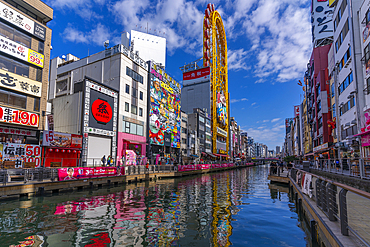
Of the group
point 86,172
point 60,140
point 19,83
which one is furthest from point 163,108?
point 86,172

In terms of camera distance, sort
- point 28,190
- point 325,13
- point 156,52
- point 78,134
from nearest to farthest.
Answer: point 28,190
point 78,134
point 325,13
point 156,52

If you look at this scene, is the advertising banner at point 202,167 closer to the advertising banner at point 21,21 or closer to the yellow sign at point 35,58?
the yellow sign at point 35,58

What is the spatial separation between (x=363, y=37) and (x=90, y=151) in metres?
38.1

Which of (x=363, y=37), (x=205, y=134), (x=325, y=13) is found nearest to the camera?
(x=363, y=37)

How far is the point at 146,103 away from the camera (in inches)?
1871

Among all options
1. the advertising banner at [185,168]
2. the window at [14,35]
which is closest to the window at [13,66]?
the window at [14,35]

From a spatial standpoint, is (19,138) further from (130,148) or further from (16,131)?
(130,148)

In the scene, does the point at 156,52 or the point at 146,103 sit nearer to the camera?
the point at 146,103

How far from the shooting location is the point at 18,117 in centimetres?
2464

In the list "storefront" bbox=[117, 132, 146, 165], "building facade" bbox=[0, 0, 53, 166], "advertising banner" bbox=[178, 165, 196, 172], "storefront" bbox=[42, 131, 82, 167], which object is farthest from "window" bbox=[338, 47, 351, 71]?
"building facade" bbox=[0, 0, 53, 166]

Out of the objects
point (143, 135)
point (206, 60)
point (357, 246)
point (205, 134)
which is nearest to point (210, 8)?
point (206, 60)

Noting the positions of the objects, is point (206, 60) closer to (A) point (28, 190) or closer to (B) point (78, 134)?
(B) point (78, 134)

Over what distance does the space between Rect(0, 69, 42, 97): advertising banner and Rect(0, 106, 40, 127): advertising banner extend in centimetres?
244

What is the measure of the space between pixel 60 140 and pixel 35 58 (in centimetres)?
1014
